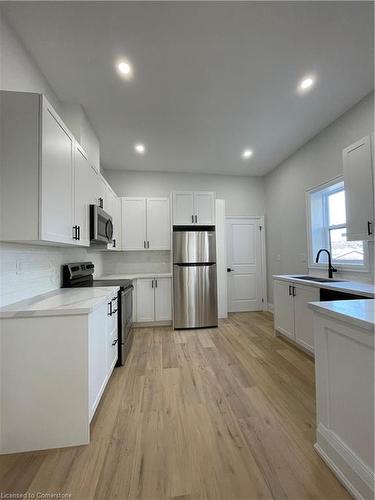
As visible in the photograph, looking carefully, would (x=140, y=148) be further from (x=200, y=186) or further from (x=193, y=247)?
(x=193, y=247)

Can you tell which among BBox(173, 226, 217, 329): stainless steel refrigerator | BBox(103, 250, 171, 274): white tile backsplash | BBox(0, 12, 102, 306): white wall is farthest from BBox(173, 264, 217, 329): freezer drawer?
BBox(0, 12, 102, 306): white wall

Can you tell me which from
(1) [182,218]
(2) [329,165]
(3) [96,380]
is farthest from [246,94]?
(3) [96,380]

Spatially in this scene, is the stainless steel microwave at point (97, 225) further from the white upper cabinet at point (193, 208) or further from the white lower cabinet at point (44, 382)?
the white upper cabinet at point (193, 208)

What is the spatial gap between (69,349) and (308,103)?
3.43m

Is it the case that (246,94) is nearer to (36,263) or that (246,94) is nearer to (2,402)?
(36,263)

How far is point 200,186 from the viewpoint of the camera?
4781 millimetres

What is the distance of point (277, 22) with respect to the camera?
1.65m

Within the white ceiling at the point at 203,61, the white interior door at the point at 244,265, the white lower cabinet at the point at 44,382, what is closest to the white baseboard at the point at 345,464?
the white lower cabinet at the point at 44,382

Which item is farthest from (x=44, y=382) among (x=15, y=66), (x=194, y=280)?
(x=194, y=280)

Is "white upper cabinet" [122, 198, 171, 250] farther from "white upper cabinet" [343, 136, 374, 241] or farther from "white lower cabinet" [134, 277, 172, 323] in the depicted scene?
"white upper cabinet" [343, 136, 374, 241]

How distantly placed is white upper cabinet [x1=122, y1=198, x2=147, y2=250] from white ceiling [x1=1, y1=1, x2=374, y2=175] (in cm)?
121

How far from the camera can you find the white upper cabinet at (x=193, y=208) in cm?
389

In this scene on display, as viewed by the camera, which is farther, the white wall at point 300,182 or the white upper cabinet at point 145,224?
the white upper cabinet at point 145,224

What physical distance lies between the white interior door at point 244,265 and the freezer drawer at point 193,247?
3.76ft
